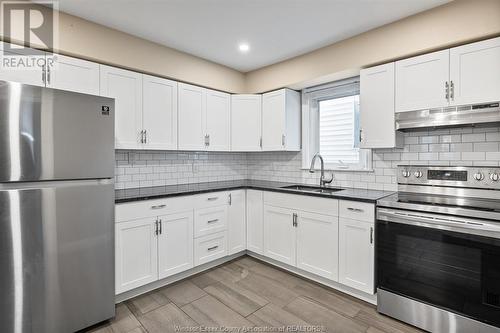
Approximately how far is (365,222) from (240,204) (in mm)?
1556

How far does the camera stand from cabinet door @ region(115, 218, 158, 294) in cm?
233

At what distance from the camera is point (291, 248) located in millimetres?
2918

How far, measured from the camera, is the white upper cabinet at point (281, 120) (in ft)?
11.1

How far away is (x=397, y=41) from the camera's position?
236cm

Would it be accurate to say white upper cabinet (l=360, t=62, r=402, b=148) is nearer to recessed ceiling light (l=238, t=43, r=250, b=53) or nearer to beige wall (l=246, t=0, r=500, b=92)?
beige wall (l=246, t=0, r=500, b=92)

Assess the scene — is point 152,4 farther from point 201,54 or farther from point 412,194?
point 412,194

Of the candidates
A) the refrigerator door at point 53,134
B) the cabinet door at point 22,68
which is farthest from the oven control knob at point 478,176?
the cabinet door at point 22,68

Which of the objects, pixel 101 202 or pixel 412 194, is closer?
pixel 101 202

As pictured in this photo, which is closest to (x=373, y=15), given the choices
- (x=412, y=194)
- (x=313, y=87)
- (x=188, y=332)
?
(x=313, y=87)

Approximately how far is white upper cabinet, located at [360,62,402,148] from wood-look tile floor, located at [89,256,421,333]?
1515 mm

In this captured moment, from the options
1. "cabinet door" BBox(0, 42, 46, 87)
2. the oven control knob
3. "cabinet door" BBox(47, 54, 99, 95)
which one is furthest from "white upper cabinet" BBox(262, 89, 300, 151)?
"cabinet door" BBox(0, 42, 46, 87)

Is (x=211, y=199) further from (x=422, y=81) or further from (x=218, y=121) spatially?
(x=422, y=81)

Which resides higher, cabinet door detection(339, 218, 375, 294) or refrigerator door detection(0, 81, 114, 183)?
refrigerator door detection(0, 81, 114, 183)

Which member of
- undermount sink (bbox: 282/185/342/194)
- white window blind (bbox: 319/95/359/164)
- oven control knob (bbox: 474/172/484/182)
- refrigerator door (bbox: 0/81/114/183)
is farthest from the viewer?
white window blind (bbox: 319/95/359/164)
